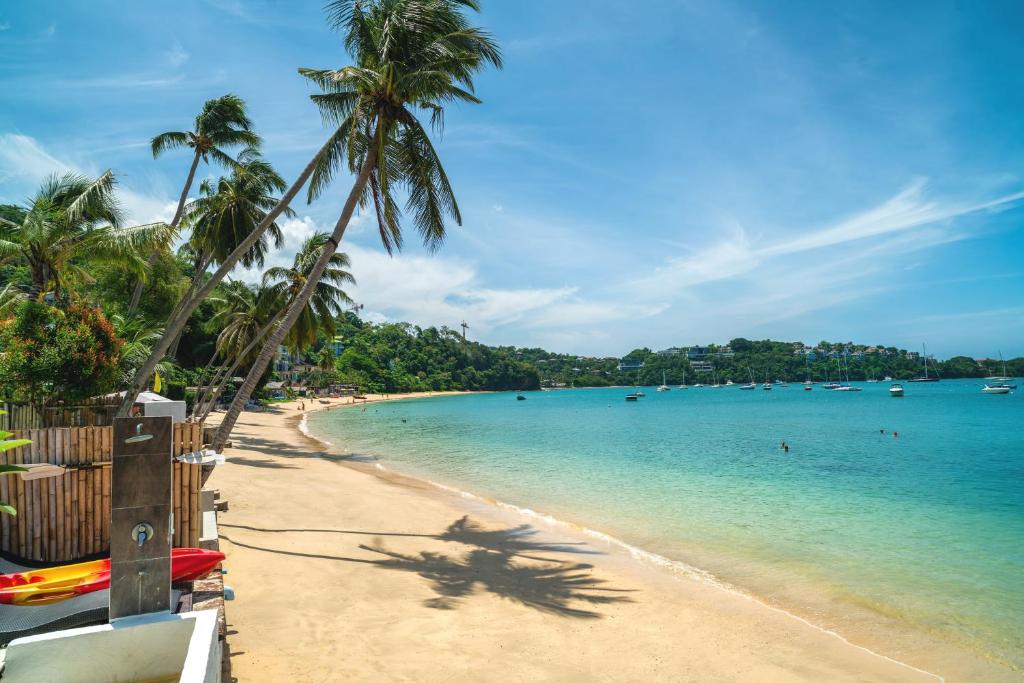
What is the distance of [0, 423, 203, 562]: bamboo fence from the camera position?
4.96 meters

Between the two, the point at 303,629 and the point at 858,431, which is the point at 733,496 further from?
the point at 858,431

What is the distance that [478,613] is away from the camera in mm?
6754

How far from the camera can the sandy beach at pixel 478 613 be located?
5457 mm

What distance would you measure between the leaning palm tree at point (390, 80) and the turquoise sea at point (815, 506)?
366 inches

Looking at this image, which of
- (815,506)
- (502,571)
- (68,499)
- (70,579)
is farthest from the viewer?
(815,506)

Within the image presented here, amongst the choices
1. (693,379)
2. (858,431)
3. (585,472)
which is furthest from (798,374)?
(585,472)

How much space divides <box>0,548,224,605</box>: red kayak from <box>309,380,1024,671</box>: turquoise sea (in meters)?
7.61

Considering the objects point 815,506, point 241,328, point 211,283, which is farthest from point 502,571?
point 241,328

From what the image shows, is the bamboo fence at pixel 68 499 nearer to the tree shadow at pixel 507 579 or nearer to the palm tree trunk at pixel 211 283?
the tree shadow at pixel 507 579

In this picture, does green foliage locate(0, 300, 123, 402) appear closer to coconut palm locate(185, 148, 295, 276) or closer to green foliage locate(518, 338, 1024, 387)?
coconut palm locate(185, 148, 295, 276)

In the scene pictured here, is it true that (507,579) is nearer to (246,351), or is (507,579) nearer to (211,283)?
(211,283)

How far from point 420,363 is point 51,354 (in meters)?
105

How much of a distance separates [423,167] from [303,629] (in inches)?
342

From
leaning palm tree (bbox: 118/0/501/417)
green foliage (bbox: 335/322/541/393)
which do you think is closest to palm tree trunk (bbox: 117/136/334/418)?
leaning palm tree (bbox: 118/0/501/417)
